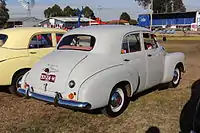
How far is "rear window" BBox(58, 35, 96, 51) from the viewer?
21.3 feet

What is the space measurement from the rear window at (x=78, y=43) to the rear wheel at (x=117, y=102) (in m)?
1.01

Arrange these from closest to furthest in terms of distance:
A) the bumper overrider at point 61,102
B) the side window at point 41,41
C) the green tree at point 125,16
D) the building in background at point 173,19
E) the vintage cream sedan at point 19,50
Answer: the bumper overrider at point 61,102 < the vintage cream sedan at point 19,50 < the side window at point 41,41 < the building in background at point 173,19 < the green tree at point 125,16

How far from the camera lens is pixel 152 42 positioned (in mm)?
7656

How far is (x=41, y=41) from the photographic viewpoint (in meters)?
8.48

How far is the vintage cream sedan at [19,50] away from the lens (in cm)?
751

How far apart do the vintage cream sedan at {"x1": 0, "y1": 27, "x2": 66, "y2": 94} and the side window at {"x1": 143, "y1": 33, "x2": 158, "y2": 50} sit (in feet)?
8.68

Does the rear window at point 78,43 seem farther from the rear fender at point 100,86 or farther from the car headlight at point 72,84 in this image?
the car headlight at point 72,84

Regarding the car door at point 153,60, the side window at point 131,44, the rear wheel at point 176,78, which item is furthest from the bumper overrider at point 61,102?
the rear wheel at point 176,78

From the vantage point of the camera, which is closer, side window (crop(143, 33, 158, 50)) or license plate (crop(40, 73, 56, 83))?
license plate (crop(40, 73, 56, 83))

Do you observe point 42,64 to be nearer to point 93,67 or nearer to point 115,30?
point 93,67

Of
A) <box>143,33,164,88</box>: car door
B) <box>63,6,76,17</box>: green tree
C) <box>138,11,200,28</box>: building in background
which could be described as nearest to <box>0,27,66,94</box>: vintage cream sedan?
<box>143,33,164,88</box>: car door

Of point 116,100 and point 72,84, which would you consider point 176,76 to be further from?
point 72,84

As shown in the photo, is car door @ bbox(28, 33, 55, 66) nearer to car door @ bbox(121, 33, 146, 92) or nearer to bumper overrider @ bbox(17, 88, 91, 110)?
bumper overrider @ bbox(17, 88, 91, 110)

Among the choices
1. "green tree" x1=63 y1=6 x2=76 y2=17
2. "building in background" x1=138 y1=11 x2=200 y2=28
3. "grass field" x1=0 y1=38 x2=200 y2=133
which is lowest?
"grass field" x1=0 y1=38 x2=200 y2=133
